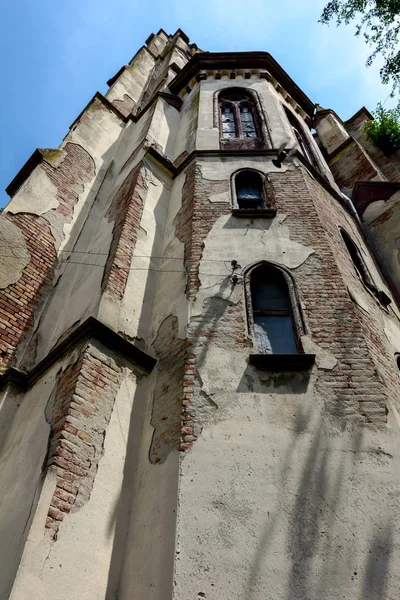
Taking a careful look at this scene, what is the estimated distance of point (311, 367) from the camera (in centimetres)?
498

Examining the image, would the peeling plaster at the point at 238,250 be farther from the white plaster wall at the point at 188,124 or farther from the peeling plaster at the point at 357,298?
the white plaster wall at the point at 188,124

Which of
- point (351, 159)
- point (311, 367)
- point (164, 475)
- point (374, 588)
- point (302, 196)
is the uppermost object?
point (351, 159)

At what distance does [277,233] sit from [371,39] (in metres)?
4.98

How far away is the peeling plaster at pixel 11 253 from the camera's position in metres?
7.50

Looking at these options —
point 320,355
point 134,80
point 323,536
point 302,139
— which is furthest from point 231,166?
point 134,80

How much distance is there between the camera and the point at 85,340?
5203 mm

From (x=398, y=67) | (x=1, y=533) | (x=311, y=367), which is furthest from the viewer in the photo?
(x=398, y=67)

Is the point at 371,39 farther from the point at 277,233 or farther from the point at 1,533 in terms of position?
the point at 1,533

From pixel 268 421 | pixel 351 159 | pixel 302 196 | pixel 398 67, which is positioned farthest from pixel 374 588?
pixel 351 159

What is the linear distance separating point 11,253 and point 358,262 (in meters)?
6.42

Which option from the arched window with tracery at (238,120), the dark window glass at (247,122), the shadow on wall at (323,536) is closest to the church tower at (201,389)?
the shadow on wall at (323,536)

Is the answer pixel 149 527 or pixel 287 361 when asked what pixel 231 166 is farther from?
pixel 149 527

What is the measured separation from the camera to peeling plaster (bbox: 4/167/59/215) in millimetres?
8602

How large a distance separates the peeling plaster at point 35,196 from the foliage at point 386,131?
1169 cm
